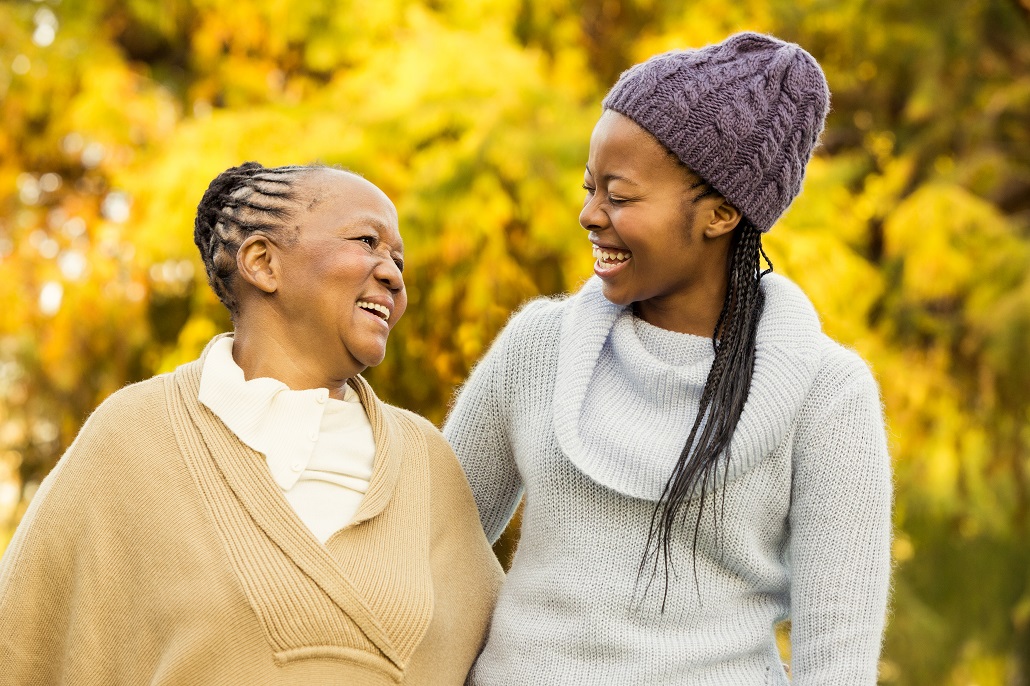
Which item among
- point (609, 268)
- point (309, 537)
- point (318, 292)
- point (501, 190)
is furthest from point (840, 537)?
point (501, 190)

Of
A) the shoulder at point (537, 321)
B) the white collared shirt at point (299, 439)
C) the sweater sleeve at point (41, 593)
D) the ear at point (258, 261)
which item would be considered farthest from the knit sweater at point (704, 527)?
the sweater sleeve at point (41, 593)

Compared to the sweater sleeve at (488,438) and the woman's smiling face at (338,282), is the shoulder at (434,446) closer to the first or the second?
the sweater sleeve at (488,438)

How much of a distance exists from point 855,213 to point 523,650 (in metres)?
4.69

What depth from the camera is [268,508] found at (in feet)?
6.14

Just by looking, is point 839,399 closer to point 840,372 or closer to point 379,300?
point 840,372

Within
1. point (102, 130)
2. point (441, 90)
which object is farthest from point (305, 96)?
point (441, 90)

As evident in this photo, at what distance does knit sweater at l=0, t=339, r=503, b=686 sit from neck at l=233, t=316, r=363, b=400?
13cm

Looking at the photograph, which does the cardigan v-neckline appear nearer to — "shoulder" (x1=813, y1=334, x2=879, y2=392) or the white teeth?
the white teeth

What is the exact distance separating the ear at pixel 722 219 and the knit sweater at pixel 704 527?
5.8 inches

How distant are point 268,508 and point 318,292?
0.37 metres

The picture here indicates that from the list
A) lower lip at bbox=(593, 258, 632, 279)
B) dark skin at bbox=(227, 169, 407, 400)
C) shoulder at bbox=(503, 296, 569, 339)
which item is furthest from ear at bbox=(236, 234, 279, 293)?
lower lip at bbox=(593, 258, 632, 279)

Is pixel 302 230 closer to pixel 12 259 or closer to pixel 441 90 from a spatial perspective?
pixel 441 90

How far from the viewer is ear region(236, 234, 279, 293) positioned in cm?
205

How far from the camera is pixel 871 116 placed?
6723 mm
